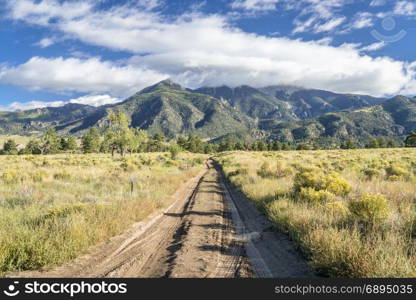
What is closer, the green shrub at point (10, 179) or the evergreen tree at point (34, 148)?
the green shrub at point (10, 179)

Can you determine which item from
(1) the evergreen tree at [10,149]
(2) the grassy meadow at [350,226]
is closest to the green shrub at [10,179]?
(2) the grassy meadow at [350,226]

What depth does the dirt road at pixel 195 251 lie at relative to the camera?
21.5 ft

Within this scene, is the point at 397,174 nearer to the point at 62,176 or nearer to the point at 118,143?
the point at 62,176

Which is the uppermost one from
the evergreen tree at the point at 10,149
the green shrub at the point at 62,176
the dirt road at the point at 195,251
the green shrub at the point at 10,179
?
the evergreen tree at the point at 10,149

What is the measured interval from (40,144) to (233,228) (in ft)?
371

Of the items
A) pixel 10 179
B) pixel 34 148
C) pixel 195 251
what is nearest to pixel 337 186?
pixel 195 251

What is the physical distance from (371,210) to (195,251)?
5.24m

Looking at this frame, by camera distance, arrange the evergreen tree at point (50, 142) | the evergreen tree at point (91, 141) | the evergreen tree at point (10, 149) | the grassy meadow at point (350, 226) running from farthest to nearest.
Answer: the evergreen tree at point (10, 149), the evergreen tree at point (91, 141), the evergreen tree at point (50, 142), the grassy meadow at point (350, 226)

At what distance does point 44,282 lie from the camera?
5645 mm

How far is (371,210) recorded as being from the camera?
8531 mm

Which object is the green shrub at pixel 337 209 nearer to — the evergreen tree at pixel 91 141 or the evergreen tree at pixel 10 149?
the evergreen tree at pixel 91 141

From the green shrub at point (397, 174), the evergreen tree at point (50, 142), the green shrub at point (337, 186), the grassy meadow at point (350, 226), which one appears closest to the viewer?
the grassy meadow at point (350, 226)

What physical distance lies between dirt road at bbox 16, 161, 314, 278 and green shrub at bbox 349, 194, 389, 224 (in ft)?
7.48

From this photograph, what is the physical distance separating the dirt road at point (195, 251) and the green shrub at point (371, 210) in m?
2.28
